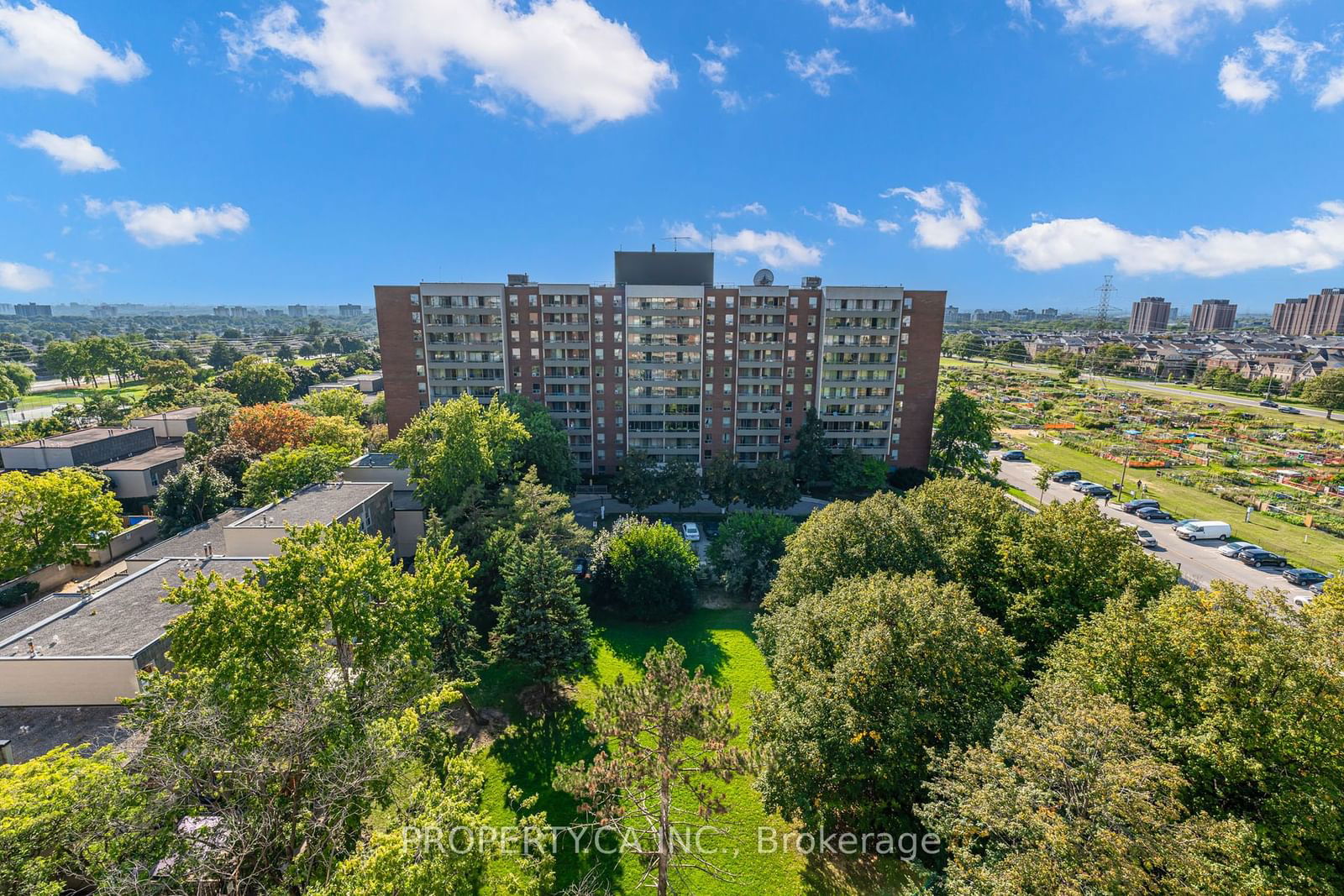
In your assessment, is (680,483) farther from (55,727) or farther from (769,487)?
(55,727)

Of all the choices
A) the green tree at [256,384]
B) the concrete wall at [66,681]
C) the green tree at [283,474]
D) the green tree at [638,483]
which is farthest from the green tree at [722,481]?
the green tree at [256,384]

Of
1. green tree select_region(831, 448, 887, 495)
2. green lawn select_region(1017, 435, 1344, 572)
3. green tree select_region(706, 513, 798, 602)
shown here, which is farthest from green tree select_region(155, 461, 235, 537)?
green lawn select_region(1017, 435, 1344, 572)

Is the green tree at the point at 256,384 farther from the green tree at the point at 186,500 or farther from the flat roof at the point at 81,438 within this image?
the green tree at the point at 186,500

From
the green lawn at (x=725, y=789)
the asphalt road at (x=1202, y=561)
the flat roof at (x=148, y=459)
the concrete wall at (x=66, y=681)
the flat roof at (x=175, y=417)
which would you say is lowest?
the green lawn at (x=725, y=789)

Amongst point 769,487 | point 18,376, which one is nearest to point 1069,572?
point 769,487

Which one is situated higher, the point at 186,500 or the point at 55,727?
the point at 186,500

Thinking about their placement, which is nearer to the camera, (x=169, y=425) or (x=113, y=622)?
(x=113, y=622)
